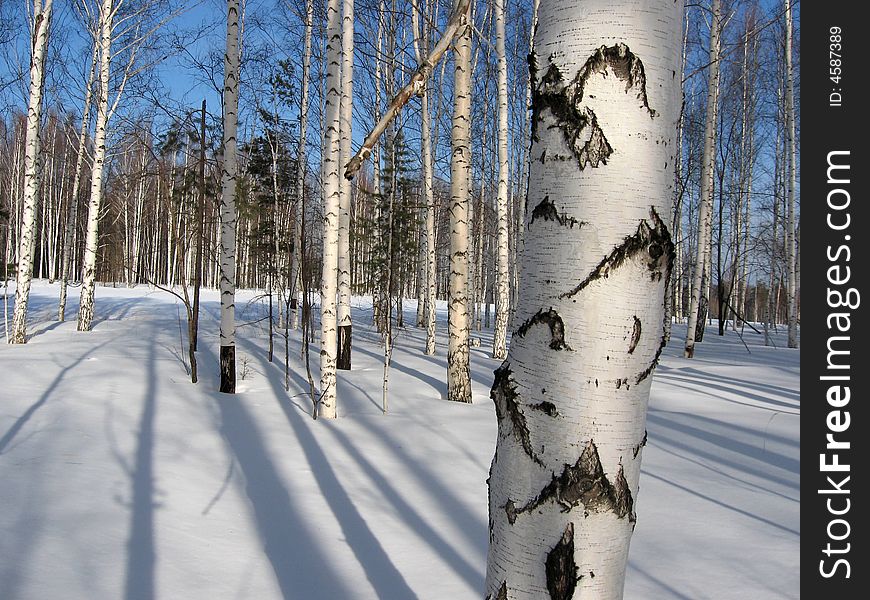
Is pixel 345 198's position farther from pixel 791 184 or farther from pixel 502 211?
pixel 791 184

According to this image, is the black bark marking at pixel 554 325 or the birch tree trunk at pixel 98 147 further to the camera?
the birch tree trunk at pixel 98 147

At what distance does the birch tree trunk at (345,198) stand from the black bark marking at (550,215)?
5.87 metres

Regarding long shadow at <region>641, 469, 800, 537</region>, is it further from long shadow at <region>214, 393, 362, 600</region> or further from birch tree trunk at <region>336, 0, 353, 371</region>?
birch tree trunk at <region>336, 0, 353, 371</region>

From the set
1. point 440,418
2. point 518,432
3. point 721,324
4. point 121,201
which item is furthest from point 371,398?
point 121,201

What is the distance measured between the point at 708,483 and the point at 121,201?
30.1 meters

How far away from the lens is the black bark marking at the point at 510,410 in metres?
0.89

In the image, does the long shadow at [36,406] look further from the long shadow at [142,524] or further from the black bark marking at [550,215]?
the black bark marking at [550,215]

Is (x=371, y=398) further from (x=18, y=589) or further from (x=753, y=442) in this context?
(x=18, y=589)

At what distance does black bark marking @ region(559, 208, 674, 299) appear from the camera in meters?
0.84

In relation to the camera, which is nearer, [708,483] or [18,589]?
[18,589]

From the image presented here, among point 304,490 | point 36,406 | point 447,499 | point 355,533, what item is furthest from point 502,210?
point 355,533

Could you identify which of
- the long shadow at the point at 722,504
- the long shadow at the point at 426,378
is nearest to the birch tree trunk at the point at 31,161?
the long shadow at the point at 426,378

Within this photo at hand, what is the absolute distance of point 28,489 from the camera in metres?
3.73

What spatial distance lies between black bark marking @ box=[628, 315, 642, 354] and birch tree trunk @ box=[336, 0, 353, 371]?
597 cm
